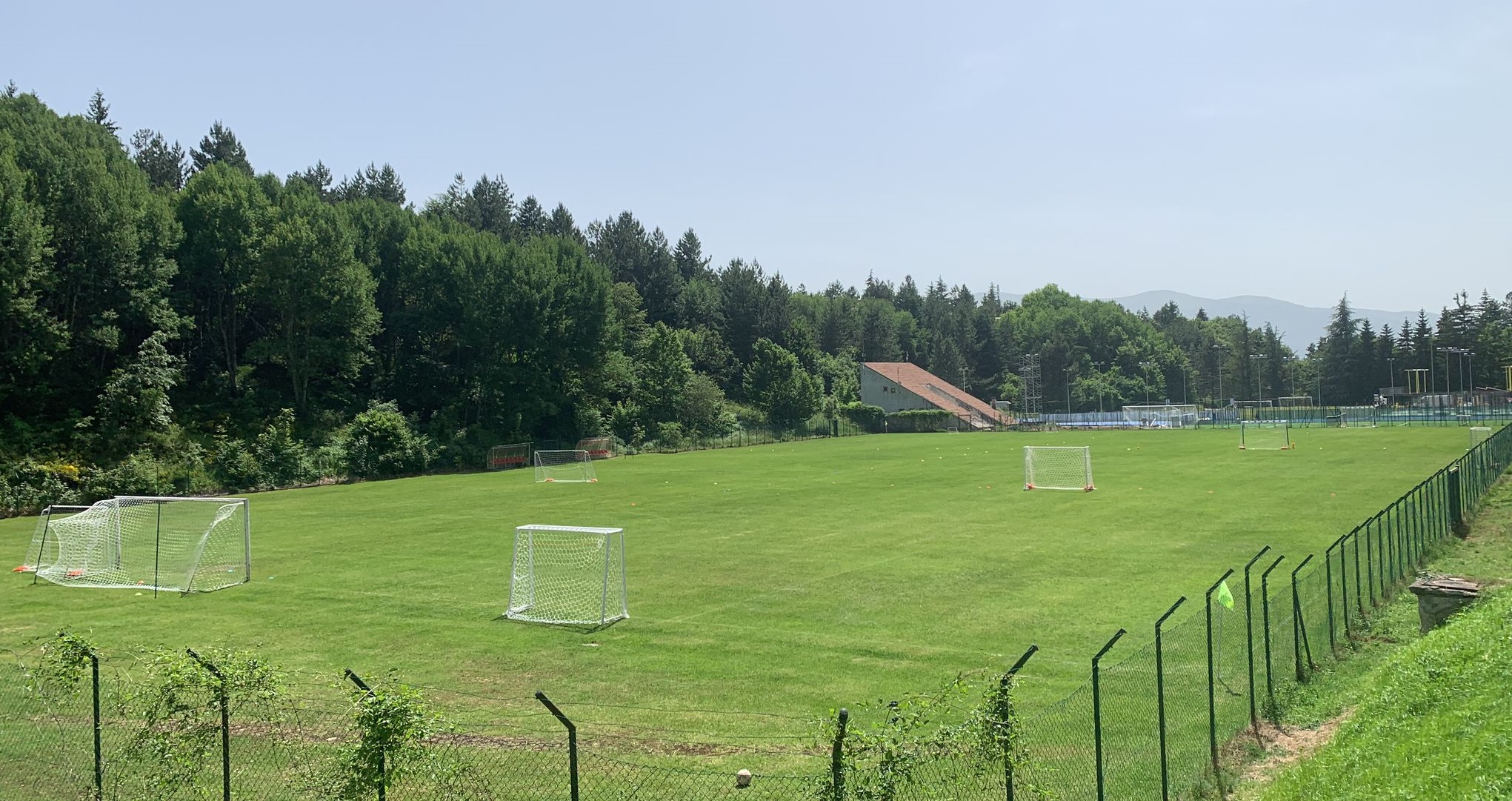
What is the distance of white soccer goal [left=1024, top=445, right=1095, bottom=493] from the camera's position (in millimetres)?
39525

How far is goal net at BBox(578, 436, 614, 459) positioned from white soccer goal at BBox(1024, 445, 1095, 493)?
34.3 meters

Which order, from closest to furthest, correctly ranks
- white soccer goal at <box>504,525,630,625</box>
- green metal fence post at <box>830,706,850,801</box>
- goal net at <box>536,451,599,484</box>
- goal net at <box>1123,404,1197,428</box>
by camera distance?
green metal fence post at <box>830,706,850,801</box> < white soccer goal at <box>504,525,630,625</box> < goal net at <box>536,451,599,484</box> < goal net at <box>1123,404,1197,428</box>

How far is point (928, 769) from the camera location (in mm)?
8711

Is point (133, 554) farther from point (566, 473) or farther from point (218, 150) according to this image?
point (218, 150)

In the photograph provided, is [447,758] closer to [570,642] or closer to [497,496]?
[570,642]

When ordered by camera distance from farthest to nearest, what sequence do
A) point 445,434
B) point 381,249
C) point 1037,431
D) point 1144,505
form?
point 1037,431 → point 381,249 → point 445,434 → point 1144,505

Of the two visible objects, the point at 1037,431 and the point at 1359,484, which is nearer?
the point at 1359,484

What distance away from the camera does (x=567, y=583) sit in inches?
828

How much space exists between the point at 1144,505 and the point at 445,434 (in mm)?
48469

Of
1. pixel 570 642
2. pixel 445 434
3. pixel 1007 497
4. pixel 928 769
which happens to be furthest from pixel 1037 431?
pixel 928 769

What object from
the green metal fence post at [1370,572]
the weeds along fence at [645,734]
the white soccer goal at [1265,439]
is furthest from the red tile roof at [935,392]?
the weeds along fence at [645,734]

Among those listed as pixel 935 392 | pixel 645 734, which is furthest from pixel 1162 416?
pixel 645 734

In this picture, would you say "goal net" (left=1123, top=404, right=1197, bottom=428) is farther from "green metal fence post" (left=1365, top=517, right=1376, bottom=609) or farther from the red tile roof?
"green metal fence post" (left=1365, top=517, right=1376, bottom=609)

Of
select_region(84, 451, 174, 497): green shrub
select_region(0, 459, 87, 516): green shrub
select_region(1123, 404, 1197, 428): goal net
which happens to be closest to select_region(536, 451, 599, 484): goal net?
select_region(84, 451, 174, 497): green shrub
